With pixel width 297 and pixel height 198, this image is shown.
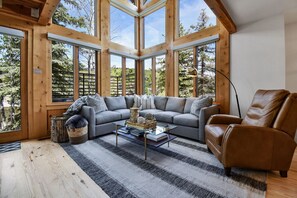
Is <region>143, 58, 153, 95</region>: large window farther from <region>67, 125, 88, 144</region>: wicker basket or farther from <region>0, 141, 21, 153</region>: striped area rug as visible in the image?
<region>0, 141, 21, 153</region>: striped area rug

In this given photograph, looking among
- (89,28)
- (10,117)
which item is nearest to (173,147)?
(10,117)

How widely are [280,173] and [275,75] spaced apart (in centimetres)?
179

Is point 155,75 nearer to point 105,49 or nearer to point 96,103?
point 105,49

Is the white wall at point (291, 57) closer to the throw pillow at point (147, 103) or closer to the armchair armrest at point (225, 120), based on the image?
the armchair armrest at point (225, 120)

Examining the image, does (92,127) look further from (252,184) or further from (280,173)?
(280,173)

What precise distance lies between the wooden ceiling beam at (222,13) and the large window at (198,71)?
64 centimetres

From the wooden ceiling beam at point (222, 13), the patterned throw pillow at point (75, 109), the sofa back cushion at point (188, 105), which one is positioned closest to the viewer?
the wooden ceiling beam at point (222, 13)

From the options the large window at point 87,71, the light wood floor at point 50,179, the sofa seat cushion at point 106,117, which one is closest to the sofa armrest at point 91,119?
the sofa seat cushion at point 106,117

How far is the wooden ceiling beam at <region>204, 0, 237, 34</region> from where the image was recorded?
7.27ft

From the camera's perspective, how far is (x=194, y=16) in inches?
159

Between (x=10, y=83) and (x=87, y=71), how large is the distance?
164 cm

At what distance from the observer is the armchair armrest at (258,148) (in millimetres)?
1628

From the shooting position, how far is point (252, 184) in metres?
1.58

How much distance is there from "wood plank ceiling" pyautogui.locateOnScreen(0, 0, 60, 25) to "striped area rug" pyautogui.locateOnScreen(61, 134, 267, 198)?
250 cm
